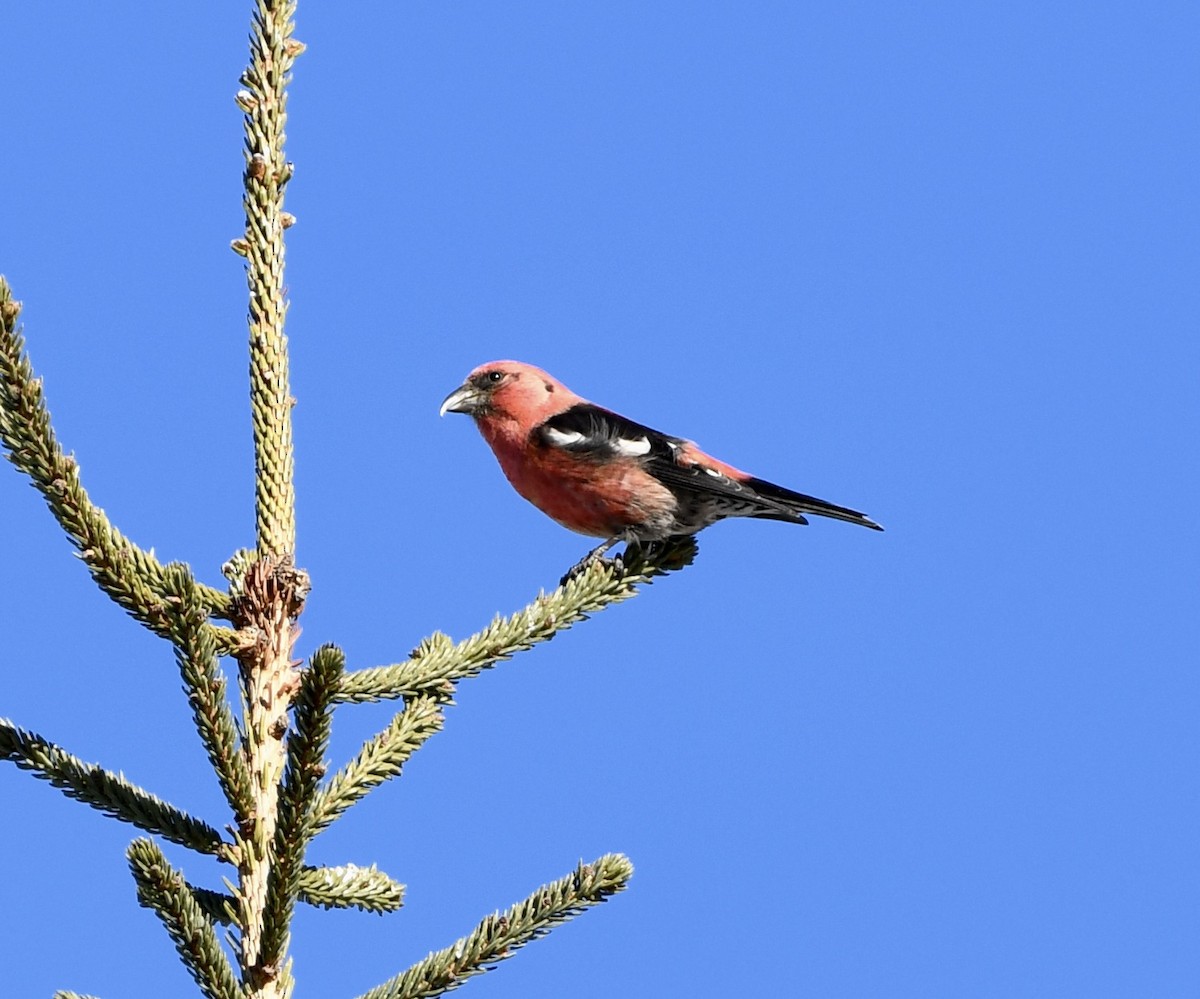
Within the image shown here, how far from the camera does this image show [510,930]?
256 cm

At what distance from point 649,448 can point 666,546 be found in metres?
1.41

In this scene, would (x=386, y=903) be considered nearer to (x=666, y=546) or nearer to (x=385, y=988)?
(x=385, y=988)

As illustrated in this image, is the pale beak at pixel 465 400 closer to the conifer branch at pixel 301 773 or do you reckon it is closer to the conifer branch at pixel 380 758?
the conifer branch at pixel 380 758

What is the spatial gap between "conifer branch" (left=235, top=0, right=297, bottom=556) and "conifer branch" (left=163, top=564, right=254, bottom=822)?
57 cm

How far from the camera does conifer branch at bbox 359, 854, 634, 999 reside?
8.22ft

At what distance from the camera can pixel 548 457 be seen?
252 inches

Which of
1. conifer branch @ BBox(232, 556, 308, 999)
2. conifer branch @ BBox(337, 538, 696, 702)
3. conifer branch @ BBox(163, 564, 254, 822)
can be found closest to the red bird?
conifer branch @ BBox(337, 538, 696, 702)

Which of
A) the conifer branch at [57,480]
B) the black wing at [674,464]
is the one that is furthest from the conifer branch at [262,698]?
the black wing at [674,464]

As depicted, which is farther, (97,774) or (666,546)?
(666,546)

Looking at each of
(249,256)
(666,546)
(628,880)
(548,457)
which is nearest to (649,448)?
(548,457)

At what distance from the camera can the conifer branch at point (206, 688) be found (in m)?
2.43

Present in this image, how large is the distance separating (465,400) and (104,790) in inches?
172

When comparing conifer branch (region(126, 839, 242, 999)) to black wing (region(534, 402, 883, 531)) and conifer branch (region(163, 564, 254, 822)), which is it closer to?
conifer branch (region(163, 564, 254, 822))

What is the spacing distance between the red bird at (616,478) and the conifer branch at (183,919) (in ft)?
12.2
